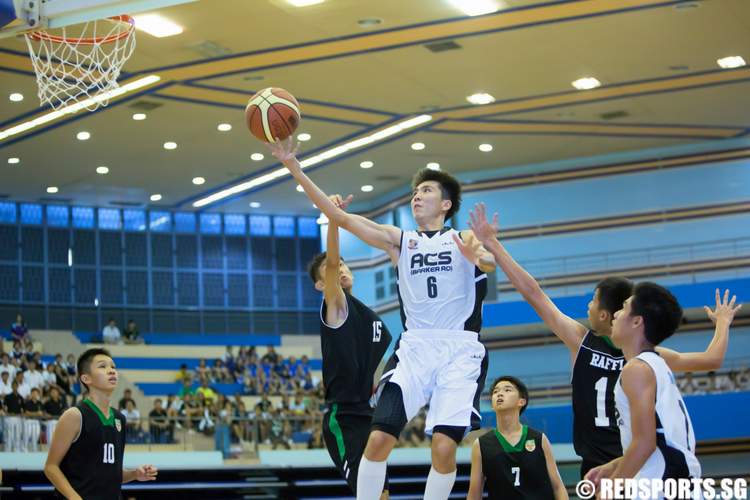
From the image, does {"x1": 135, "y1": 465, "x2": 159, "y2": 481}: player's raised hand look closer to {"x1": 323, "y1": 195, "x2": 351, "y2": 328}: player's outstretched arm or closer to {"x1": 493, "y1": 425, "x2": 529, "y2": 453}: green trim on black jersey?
{"x1": 323, "y1": 195, "x2": 351, "y2": 328}: player's outstretched arm

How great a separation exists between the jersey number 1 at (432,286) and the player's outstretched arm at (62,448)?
8.71 feet

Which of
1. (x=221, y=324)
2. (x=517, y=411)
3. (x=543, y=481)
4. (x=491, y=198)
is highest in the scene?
(x=491, y=198)

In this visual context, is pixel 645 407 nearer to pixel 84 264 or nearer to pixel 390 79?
pixel 390 79

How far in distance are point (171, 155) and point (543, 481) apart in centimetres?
1853

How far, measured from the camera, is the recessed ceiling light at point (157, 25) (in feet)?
53.1

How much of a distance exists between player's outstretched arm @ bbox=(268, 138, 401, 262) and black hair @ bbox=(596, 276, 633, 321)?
1365mm

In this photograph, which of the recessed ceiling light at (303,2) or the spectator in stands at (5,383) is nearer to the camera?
the recessed ceiling light at (303,2)

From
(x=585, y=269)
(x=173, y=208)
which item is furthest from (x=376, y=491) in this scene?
(x=173, y=208)

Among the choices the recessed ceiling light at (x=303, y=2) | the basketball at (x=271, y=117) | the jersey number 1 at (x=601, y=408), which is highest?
the recessed ceiling light at (x=303, y=2)

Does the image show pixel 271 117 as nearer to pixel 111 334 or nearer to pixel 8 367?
pixel 8 367

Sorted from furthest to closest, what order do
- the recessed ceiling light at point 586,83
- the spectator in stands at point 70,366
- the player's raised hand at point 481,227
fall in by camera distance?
the spectator in stands at point 70,366
the recessed ceiling light at point 586,83
the player's raised hand at point 481,227

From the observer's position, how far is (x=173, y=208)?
3184cm

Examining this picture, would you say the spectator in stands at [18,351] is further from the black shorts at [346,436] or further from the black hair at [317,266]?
the black shorts at [346,436]

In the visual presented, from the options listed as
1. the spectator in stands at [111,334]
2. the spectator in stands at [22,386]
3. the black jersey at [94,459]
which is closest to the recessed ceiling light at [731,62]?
the spectator in stands at [22,386]
